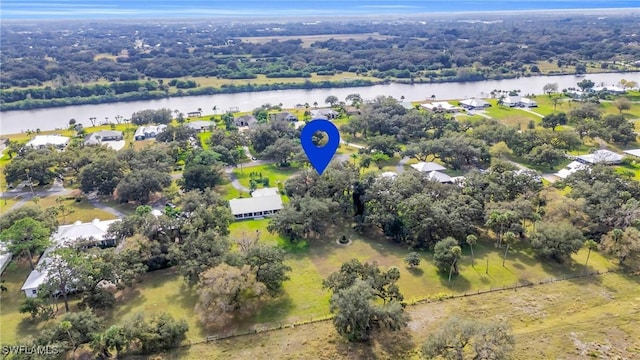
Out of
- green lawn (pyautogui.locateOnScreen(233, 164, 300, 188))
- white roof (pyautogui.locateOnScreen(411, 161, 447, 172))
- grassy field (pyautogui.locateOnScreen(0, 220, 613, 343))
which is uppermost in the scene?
white roof (pyautogui.locateOnScreen(411, 161, 447, 172))

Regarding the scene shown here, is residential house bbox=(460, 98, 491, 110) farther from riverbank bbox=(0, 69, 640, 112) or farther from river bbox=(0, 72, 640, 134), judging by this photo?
riverbank bbox=(0, 69, 640, 112)

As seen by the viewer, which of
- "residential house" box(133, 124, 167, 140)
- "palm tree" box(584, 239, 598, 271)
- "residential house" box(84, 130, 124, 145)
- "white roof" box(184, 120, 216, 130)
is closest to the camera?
"palm tree" box(584, 239, 598, 271)

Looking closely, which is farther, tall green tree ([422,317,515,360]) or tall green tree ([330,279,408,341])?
tall green tree ([330,279,408,341])

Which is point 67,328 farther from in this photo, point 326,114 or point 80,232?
point 326,114

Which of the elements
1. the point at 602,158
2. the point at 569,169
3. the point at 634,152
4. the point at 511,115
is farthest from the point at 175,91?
the point at 634,152

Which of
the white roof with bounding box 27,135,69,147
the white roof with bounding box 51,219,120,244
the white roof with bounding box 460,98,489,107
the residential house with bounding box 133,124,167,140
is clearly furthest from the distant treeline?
the white roof with bounding box 51,219,120,244

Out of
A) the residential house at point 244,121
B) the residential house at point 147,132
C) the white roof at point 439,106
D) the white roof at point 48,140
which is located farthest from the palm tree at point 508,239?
the white roof at point 48,140

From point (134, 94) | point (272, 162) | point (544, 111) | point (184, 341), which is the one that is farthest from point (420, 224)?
point (134, 94)

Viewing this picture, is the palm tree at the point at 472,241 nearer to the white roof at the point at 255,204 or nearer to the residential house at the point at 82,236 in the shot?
the white roof at the point at 255,204
